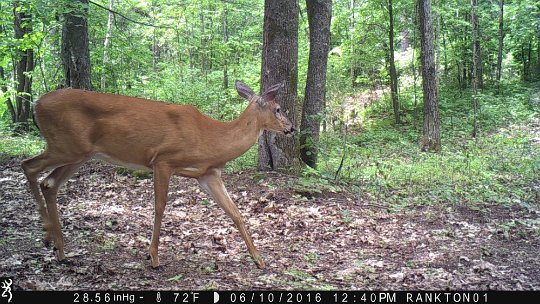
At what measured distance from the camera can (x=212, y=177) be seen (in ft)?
16.3

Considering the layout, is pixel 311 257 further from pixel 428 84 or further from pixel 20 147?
pixel 428 84

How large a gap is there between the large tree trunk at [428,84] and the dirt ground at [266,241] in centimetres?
600

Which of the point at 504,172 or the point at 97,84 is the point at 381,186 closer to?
the point at 504,172

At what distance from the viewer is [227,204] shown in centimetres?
489

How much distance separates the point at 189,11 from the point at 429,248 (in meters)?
13.9

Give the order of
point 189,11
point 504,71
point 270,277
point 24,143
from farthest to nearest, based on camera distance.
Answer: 1. point 504,71
2. point 189,11
3. point 24,143
4. point 270,277

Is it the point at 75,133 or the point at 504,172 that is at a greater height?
the point at 75,133

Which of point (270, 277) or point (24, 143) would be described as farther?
point (24, 143)

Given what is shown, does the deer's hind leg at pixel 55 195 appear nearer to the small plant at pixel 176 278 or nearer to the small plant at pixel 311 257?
the small plant at pixel 176 278

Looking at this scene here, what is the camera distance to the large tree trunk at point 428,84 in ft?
42.3

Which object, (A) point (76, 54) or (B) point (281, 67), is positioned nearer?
(B) point (281, 67)

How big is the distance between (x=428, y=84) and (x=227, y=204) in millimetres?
9571

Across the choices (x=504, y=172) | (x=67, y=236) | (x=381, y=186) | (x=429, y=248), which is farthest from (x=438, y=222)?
(x=67, y=236)

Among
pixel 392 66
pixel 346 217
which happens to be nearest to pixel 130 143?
pixel 346 217
